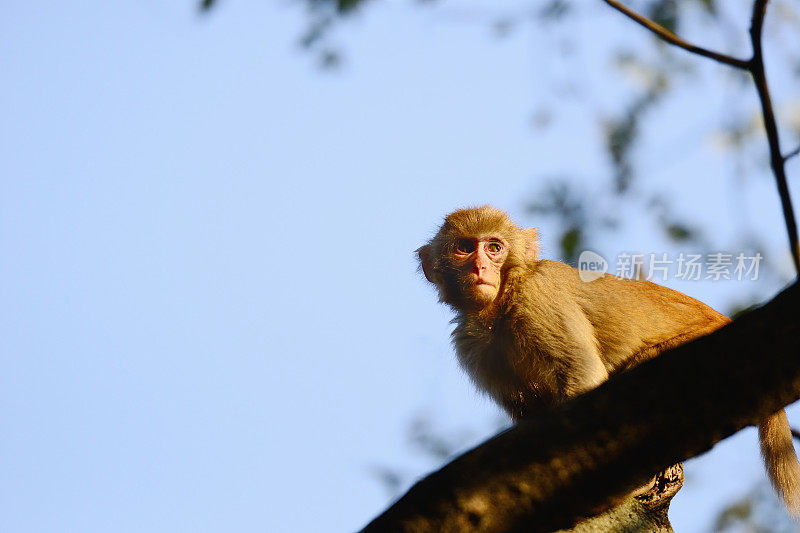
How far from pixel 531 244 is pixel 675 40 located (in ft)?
10.9

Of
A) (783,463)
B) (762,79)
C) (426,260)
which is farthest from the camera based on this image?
(426,260)

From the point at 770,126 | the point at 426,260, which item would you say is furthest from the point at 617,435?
the point at 426,260

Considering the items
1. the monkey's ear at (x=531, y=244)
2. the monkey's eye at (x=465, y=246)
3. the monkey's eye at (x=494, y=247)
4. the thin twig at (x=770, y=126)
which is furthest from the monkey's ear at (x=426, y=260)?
the thin twig at (x=770, y=126)

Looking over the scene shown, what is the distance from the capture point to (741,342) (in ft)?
8.39

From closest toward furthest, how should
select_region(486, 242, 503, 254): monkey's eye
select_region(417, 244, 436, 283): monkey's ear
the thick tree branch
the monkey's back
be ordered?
1. the thick tree branch
2. the monkey's back
3. select_region(486, 242, 503, 254): monkey's eye
4. select_region(417, 244, 436, 283): monkey's ear

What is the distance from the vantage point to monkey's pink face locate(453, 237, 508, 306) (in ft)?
19.4

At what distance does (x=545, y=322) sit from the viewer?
5711 mm

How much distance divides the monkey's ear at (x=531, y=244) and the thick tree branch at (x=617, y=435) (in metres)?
3.58

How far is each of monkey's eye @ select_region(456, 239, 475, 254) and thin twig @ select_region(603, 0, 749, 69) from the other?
9.96 ft

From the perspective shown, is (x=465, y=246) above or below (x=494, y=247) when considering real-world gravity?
above

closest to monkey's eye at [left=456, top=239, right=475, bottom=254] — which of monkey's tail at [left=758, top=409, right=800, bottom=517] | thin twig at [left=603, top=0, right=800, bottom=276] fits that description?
monkey's tail at [left=758, top=409, right=800, bottom=517]

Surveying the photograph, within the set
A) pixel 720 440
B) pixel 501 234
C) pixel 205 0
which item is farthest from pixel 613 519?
pixel 205 0

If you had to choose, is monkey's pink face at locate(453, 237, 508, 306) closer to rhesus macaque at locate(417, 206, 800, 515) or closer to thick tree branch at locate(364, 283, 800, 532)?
rhesus macaque at locate(417, 206, 800, 515)

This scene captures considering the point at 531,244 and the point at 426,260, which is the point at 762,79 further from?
the point at 426,260
